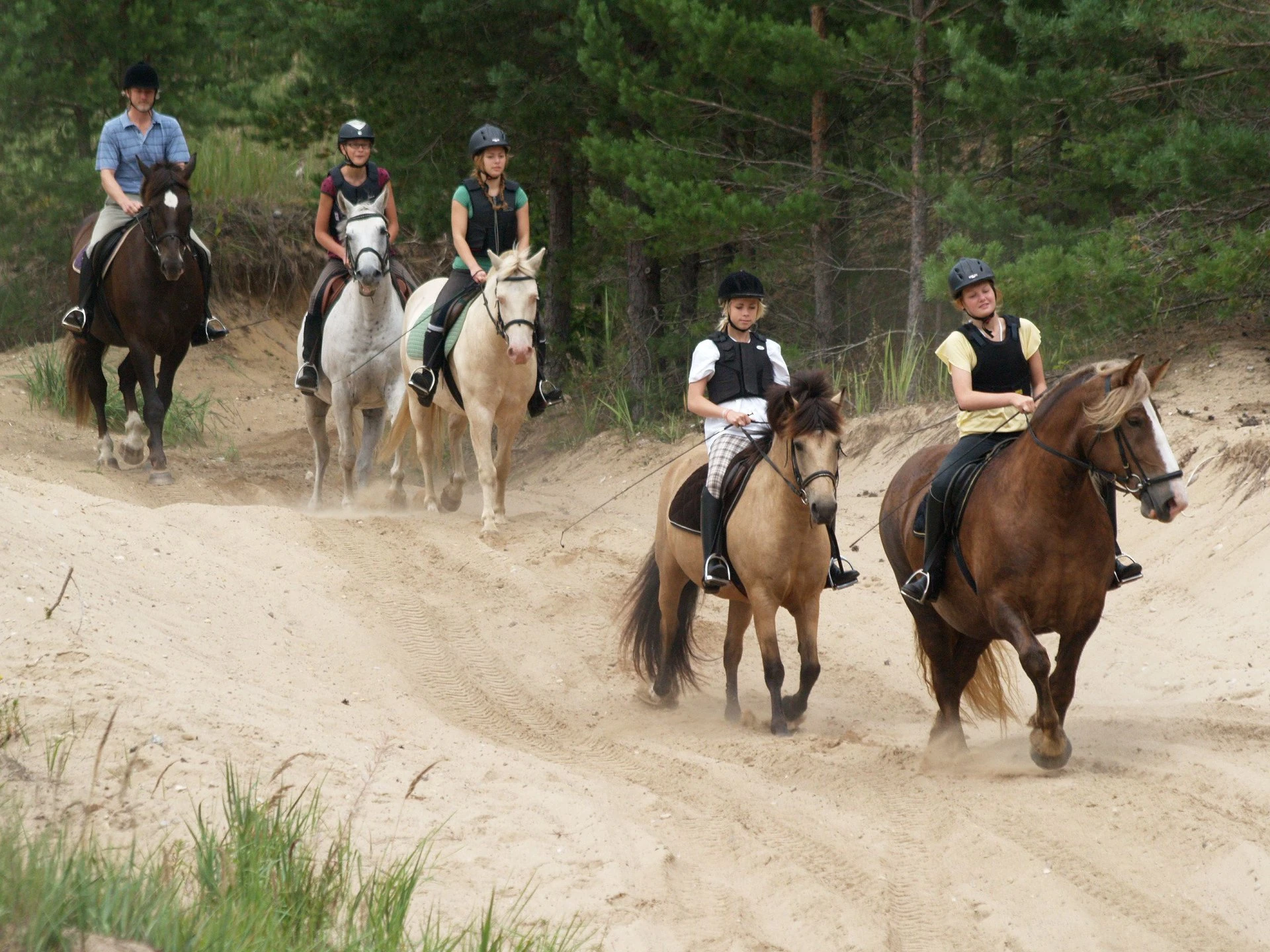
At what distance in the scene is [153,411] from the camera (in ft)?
43.2

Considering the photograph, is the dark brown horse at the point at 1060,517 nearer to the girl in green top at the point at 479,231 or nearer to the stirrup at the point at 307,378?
the girl in green top at the point at 479,231

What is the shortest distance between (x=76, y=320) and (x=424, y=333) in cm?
336

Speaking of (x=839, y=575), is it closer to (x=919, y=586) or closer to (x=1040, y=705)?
(x=919, y=586)

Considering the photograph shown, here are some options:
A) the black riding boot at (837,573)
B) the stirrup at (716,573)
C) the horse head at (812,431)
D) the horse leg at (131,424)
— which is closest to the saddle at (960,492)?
the horse head at (812,431)

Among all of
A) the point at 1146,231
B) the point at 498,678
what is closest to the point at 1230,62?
the point at 1146,231

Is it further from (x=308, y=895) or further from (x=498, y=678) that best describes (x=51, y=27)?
(x=308, y=895)

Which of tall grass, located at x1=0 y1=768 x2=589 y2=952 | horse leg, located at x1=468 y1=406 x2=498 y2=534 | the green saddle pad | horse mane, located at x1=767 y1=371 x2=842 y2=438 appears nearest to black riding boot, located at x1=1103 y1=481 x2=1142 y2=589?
horse mane, located at x1=767 y1=371 x2=842 y2=438

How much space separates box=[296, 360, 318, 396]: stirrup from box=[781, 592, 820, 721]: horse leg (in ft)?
23.4

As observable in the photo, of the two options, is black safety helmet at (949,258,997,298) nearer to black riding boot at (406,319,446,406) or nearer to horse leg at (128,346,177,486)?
black riding boot at (406,319,446,406)

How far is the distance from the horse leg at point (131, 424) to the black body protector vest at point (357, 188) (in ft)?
8.47

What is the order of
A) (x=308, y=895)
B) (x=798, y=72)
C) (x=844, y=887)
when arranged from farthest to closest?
(x=798, y=72), (x=844, y=887), (x=308, y=895)

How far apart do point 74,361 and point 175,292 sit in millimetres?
1843

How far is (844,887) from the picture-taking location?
545 centimetres

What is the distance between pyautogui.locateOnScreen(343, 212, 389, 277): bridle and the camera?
498 inches
